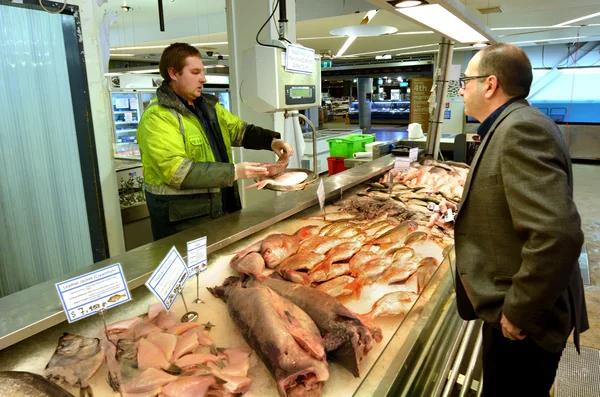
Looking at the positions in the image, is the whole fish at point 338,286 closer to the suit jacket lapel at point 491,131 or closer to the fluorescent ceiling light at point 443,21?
the suit jacket lapel at point 491,131

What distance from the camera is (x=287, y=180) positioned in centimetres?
250

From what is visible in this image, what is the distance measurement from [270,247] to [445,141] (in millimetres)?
4760

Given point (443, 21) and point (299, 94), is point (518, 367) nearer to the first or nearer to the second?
point (299, 94)

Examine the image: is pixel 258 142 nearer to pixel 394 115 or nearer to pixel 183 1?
pixel 183 1

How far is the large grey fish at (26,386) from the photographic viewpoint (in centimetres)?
105

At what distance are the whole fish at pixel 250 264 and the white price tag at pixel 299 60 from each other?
1.17 meters

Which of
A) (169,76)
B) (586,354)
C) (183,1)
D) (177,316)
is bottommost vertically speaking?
(586,354)

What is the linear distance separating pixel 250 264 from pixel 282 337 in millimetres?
656

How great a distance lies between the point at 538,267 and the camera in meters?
1.38

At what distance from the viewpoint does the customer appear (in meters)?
2.36

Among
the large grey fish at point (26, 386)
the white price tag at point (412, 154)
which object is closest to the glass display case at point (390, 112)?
the white price tag at point (412, 154)

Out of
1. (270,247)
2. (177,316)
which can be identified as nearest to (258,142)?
(270,247)

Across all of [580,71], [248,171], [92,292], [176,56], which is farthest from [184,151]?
[580,71]

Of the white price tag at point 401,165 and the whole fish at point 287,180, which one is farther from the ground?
the whole fish at point 287,180
